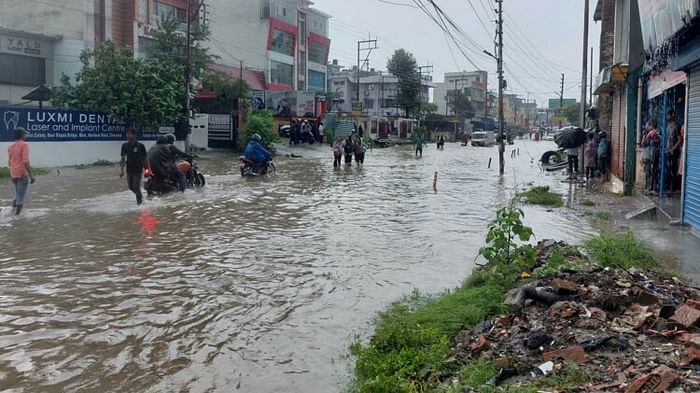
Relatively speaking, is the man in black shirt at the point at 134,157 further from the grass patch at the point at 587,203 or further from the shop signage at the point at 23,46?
the shop signage at the point at 23,46

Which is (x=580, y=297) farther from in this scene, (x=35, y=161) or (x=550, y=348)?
(x=35, y=161)

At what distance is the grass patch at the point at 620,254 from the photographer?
7.29m

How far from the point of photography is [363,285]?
771 cm

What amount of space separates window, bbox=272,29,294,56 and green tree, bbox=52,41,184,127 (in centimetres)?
2962

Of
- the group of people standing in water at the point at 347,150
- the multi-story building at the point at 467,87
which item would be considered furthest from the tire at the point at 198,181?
the multi-story building at the point at 467,87

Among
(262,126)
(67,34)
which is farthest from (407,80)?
(67,34)

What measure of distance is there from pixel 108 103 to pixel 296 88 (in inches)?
1374

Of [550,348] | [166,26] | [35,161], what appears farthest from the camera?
[166,26]

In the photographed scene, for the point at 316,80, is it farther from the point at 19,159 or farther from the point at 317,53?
the point at 19,159

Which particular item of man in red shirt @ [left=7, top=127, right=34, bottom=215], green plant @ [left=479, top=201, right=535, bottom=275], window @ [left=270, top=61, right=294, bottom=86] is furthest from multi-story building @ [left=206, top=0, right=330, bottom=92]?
green plant @ [left=479, top=201, right=535, bottom=275]

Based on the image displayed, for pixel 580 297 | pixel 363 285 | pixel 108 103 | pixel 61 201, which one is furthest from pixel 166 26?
pixel 580 297

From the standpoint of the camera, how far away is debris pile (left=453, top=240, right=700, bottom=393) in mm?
3975

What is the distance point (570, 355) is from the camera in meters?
4.25

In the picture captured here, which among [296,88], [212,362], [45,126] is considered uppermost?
[296,88]
